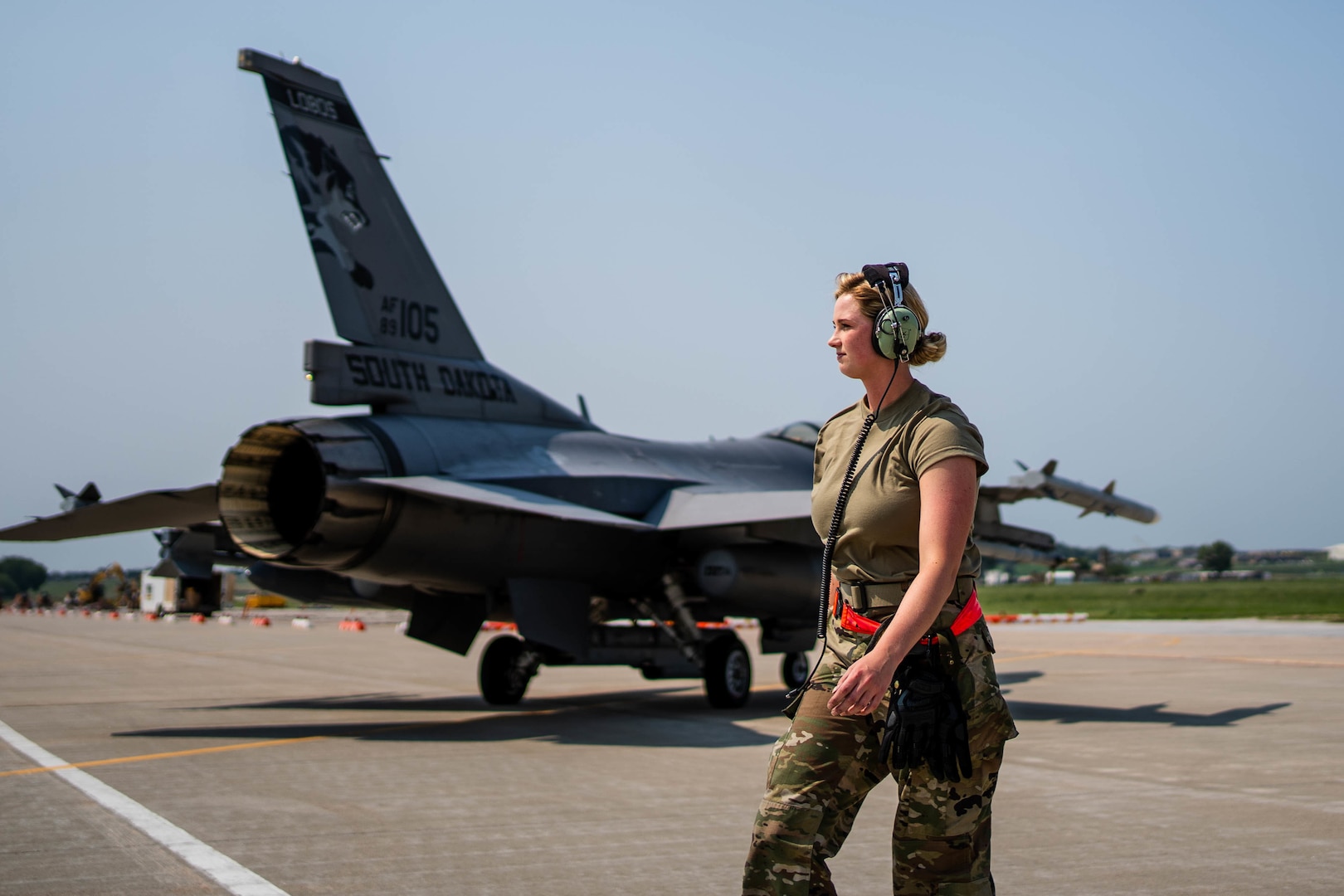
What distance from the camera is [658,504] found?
1370cm

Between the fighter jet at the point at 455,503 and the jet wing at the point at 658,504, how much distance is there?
36mm

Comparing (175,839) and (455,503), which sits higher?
(455,503)

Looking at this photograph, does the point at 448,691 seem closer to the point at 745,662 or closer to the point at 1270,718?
the point at 745,662

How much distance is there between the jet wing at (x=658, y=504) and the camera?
10695 mm

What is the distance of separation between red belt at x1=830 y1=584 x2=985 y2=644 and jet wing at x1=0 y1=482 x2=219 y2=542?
32.5ft

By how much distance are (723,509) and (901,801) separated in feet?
31.7

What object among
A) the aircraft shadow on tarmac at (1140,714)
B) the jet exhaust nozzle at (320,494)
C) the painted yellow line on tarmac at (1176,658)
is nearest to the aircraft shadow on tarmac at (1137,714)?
the aircraft shadow on tarmac at (1140,714)

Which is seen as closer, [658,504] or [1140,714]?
[1140,714]

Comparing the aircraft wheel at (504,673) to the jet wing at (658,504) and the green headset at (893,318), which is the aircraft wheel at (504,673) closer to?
the jet wing at (658,504)

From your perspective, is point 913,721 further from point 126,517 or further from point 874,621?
point 126,517

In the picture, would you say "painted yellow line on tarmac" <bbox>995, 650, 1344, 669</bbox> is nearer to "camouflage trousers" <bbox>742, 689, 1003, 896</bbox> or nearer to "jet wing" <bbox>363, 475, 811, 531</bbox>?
"jet wing" <bbox>363, 475, 811, 531</bbox>

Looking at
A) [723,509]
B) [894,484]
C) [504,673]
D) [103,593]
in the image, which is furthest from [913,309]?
[103,593]

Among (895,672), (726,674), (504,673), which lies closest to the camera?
(895,672)

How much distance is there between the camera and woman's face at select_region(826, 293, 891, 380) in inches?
132
